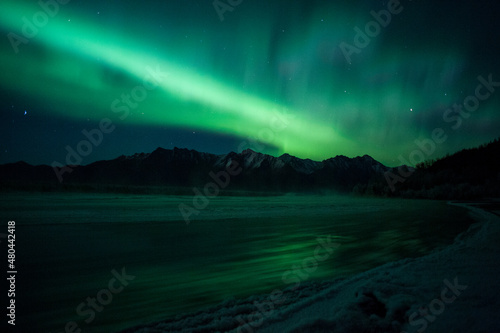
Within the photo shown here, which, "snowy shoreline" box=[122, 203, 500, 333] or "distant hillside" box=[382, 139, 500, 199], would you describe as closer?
"snowy shoreline" box=[122, 203, 500, 333]

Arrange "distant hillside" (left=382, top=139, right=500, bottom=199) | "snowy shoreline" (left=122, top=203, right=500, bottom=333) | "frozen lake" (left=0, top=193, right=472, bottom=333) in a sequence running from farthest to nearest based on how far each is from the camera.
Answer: "distant hillside" (left=382, top=139, right=500, bottom=199) → "frozen lake" (left=0, top=193, right=472, bottom=333) → "snowy shoreline" (left=122, top=203, right=500, bottom=333)

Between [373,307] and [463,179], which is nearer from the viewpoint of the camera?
[373,307]

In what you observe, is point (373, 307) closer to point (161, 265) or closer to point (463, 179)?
point (161, 265)

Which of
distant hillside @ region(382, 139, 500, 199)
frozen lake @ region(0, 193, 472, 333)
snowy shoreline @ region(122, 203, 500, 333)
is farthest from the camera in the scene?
distant hillside @ region(382, 139, 500, 199)

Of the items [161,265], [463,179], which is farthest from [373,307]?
[463,179]

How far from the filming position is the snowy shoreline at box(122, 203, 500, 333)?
3.35 metres

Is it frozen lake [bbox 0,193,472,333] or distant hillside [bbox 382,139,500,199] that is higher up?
distant hillside [bbox 382,139,500,199]

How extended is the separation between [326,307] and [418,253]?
4954mm

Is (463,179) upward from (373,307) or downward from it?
upward

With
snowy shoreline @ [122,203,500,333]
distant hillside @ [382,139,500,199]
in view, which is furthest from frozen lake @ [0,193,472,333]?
distant hillside @ [382,139,500,199]

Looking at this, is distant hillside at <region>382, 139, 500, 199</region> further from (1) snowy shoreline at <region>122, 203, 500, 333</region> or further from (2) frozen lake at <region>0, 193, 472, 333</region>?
(1) snowy shoreline at <region>122, 203, 500, 333</region>

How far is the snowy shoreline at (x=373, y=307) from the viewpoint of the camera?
3346 millimetres

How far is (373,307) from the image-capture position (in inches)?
152

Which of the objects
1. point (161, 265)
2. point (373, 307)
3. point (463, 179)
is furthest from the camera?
point (463, 179)
